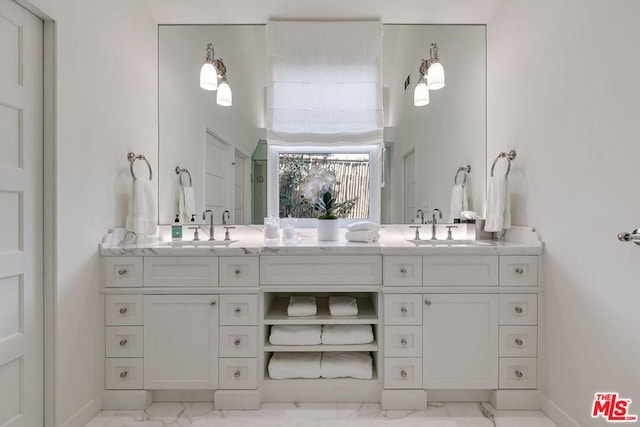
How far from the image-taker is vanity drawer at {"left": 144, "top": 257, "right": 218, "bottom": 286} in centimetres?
190

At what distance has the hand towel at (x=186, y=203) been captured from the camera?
2500mm

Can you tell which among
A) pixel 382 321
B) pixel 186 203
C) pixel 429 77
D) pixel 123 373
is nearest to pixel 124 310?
pixel 123 373

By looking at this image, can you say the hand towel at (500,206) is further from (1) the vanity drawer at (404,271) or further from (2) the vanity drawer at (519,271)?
(1) the vanity drawer at (404,271)

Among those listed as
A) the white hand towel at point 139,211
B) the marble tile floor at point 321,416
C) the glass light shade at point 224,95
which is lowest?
the marble tile floor at point 321,416

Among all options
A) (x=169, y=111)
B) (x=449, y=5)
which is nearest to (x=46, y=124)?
(x=169, y=111)

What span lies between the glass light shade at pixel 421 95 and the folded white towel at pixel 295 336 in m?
1.66

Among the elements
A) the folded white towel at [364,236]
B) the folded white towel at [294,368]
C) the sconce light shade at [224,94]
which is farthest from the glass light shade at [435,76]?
the folded white towel at [294,368]

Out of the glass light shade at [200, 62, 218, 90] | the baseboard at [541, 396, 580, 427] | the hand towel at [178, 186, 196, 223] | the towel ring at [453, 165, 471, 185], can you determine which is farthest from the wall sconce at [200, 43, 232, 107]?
the baseboard at [541, 396, 580, 427]

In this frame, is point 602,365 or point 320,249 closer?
point 602,365

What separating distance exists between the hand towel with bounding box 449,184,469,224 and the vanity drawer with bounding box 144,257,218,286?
159 cm

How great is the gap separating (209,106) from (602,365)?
8.49ft

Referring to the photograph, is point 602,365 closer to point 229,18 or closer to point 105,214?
point 105,214

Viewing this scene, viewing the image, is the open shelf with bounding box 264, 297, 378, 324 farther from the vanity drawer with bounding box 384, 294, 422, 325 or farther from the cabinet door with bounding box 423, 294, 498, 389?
the cabinet door with bounding box 423, 294, 498, 389

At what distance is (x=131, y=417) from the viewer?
6.05 ft
